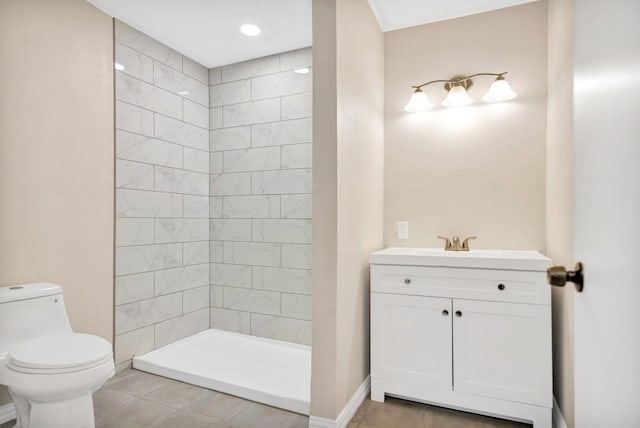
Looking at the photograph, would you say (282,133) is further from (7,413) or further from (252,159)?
(7,413)

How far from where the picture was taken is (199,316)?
3.42 metres

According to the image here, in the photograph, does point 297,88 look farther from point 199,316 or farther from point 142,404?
point 142,404

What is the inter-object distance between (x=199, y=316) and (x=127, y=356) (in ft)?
2.46

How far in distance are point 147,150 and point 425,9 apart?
2284mm

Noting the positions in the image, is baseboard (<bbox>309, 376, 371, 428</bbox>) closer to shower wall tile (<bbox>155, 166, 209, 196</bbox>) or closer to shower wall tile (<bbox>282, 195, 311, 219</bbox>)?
shower wall tile (<bbox>282, 195, 311, 219</bbox>)

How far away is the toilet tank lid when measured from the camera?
190 cm

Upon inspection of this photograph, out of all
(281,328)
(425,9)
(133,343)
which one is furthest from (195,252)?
(425,9)

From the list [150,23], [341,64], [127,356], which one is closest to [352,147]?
[341,64]

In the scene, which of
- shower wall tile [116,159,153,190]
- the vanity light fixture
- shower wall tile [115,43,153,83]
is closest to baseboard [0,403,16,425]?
shower wall tile [116,159,153,190]

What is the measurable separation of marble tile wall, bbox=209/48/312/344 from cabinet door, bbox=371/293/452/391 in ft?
3.23

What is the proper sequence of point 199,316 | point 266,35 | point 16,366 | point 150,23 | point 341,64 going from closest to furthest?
point 16,366, point 341,64, point 150,23, point 266,35, point 199,316

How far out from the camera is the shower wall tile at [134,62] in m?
2.70

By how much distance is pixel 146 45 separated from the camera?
2.91 m

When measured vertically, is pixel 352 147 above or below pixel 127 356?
above
